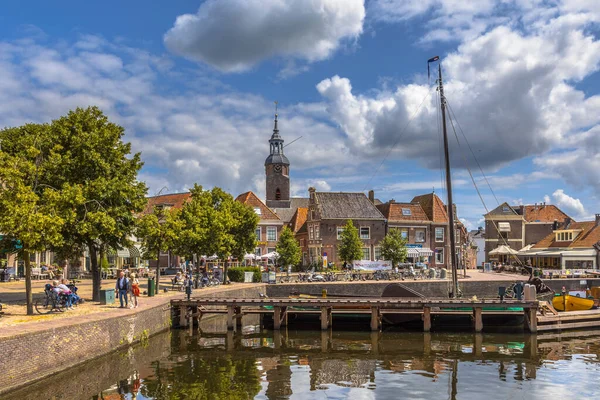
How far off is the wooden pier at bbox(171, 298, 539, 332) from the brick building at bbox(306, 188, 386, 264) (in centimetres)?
3126

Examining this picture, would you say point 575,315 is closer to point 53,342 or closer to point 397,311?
point 397,311

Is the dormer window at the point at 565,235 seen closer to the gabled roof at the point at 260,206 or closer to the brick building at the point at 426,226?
the brick building at the point at 426,226

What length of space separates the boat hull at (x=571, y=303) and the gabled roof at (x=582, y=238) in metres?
31.0

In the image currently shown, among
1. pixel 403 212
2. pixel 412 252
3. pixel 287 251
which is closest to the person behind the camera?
pixel 287 251

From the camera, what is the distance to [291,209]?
9112 cm

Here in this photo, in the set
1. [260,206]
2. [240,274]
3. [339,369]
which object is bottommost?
[339,369]

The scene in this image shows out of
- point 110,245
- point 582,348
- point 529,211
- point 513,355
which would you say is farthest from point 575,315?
point 529,211

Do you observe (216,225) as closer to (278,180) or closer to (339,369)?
(339,369)

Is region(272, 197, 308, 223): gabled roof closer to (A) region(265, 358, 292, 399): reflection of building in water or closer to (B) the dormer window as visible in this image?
(B) the dormer window

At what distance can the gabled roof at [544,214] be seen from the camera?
79562mm

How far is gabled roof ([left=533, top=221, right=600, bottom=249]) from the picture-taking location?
61909mm

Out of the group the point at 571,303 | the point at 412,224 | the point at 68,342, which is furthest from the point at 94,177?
the point at 412,224

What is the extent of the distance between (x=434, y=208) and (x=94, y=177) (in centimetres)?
4792

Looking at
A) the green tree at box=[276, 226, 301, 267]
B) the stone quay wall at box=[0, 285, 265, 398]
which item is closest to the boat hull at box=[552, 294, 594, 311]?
the stone quay wall at box=[0, 285, 265, 398]
